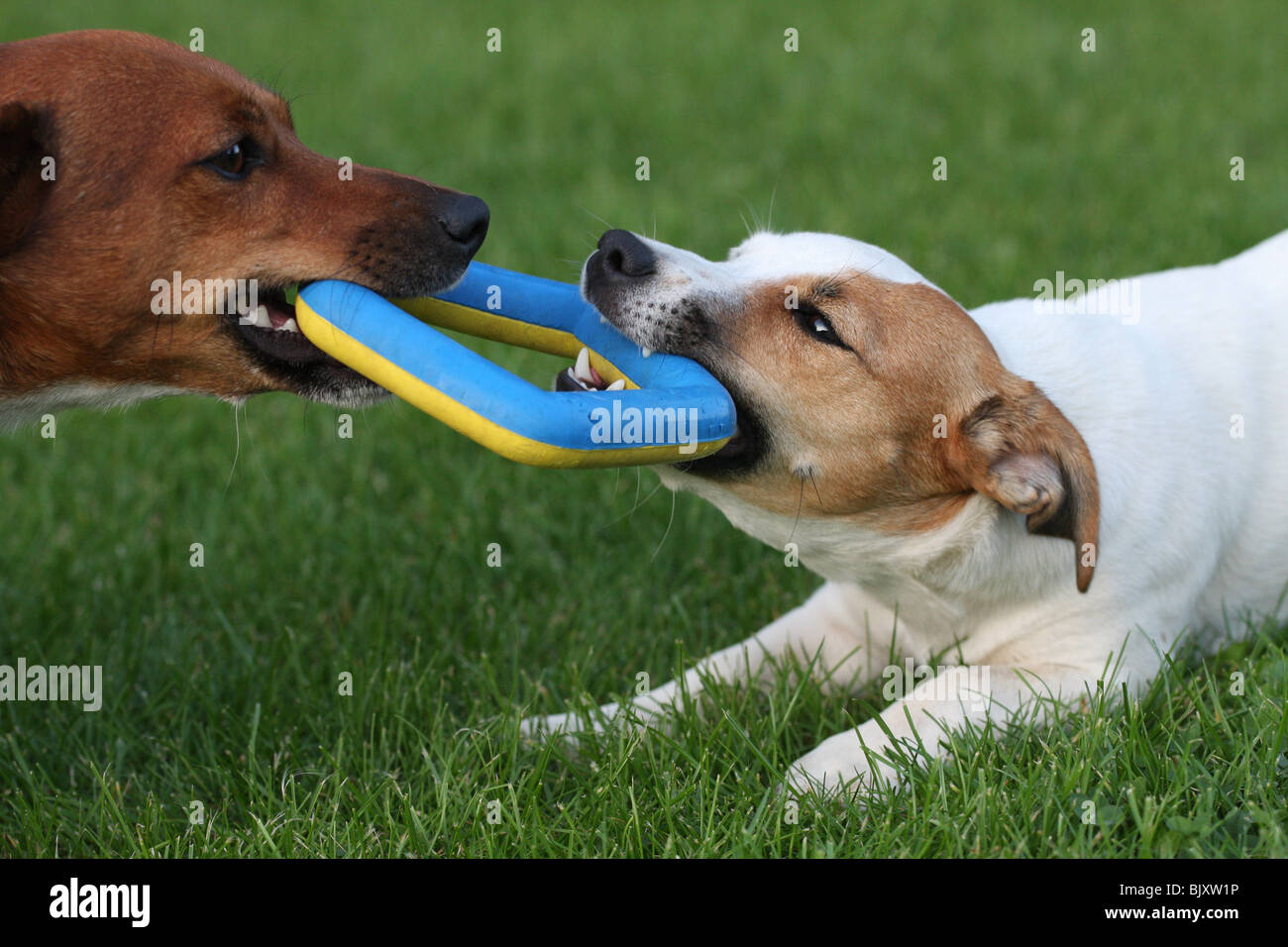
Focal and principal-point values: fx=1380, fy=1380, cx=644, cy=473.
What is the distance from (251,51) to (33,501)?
6.51 meters

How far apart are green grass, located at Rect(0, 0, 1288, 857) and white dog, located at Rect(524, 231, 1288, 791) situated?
0.19 m

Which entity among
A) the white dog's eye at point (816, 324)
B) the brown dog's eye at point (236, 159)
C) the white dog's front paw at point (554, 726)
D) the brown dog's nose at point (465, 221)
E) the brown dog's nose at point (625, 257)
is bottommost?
the white dog's front paw at point (554, 726)

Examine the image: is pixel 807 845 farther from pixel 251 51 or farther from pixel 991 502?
pixel 251 51

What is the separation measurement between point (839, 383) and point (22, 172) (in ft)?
6.73

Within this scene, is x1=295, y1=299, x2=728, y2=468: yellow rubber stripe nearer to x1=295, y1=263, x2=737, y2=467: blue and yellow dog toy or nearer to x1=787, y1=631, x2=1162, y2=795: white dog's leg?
x1=295, y1=263, x2=737, y2=467: blue and yellow dog toy

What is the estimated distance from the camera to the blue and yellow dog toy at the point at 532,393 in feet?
9.84

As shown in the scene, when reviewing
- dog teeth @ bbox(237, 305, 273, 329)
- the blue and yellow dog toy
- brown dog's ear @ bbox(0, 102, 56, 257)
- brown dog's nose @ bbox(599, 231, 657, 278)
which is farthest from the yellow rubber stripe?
brown dog's ear @ bbox(0, 102, 56, 257)

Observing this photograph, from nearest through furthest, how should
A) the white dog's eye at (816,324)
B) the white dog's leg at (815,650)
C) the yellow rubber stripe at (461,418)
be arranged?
the yellow rubber stripe at (461,418)
the white dog's eye at (816,324)
the white dog's leg at (815,650)

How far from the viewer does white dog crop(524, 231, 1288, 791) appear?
11.4 feet

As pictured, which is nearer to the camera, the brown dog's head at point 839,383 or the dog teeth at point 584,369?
the brown dog's head at point 839,383

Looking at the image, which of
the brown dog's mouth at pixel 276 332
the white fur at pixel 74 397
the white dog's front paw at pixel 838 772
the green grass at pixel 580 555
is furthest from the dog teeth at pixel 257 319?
the white dog's front paw at pixel 838 772

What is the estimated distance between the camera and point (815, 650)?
13.6 ft

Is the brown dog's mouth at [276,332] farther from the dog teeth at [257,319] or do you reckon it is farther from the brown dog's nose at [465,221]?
the brown dog's nose at [465,221]
